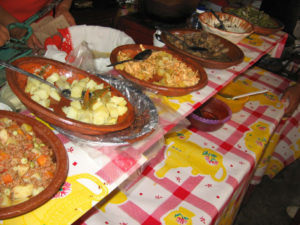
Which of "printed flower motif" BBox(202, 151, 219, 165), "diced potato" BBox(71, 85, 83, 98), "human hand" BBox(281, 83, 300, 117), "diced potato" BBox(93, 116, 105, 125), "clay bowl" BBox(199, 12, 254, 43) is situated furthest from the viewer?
"human hand" BBox(281, 83, 300, 117)

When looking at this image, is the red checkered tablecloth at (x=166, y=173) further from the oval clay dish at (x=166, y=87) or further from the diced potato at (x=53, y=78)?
the diced potato at (x=53, y=78)

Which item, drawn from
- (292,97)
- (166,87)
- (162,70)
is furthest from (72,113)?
(292,97)

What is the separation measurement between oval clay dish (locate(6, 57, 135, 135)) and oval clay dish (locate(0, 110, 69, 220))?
0.04 metres

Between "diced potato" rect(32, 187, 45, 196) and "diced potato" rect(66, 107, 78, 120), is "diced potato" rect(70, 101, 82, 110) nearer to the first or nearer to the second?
"diced potato" rect(66, 107, 78, 120)

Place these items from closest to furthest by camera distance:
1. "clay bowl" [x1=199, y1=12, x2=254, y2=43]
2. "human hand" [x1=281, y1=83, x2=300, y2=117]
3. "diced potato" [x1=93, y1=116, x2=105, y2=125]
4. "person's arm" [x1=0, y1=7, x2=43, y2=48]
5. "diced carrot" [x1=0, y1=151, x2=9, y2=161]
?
"diced carrot" [x1=0, y1=151, x2=9, y2=161]
"diced potato" [x1=93, y1=116, x2=105, y2=125]
"person's arm" [x1=0, y1=7, x2=43, y2=48]
"clay bowl" [x1=199, y1=12, x2=254, y2=43]
"human hand" [x1=281, y1=83, x2=300, y2=117]

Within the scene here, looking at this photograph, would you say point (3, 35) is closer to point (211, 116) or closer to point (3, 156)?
point (3, 156)

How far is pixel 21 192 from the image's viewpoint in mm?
601

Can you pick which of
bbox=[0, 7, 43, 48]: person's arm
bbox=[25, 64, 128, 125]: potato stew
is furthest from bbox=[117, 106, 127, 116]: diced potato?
bbox=[0, 7, 43, 48]: person's arm

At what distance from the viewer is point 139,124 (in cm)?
87

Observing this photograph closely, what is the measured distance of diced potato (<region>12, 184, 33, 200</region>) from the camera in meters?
0.60

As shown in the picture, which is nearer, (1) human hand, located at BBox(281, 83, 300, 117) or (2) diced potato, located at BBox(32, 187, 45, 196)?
(2) diced potato, located at BBox(32, 187, 45, 196)

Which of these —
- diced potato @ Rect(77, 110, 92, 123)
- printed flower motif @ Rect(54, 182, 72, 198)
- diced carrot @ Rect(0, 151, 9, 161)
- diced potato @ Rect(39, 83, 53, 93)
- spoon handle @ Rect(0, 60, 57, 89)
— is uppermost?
spoon handle @ Rect(0, 60, 57, 89)

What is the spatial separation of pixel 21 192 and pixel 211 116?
3.92 feet

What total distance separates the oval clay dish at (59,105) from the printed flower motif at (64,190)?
0.51 ft
